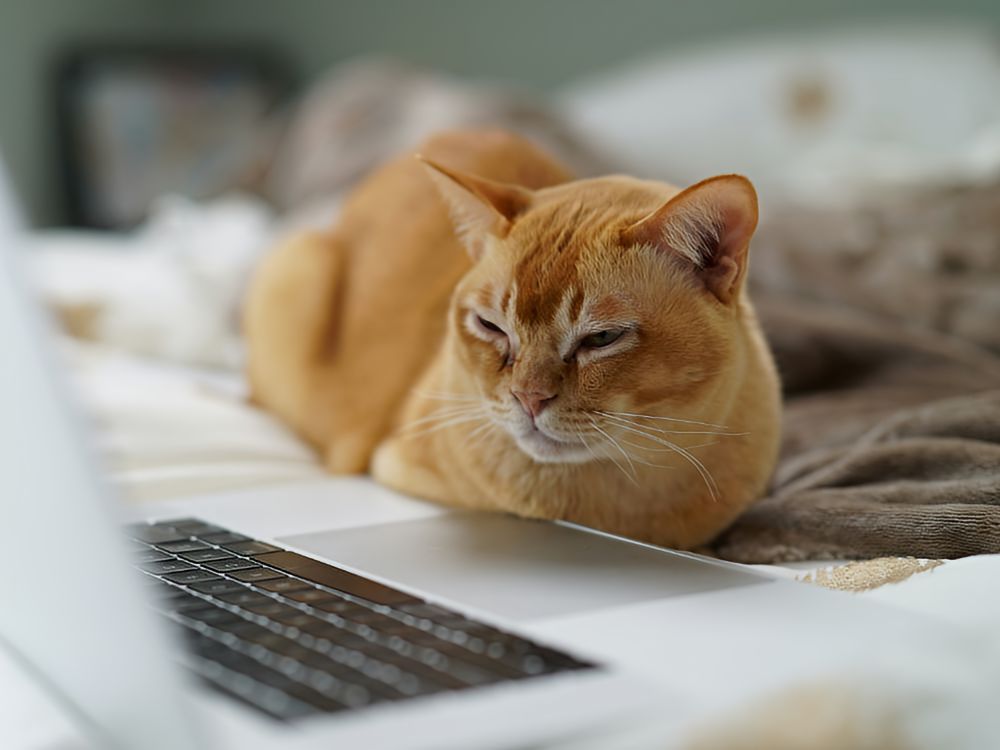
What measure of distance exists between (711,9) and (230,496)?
7.67 feet

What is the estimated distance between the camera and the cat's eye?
0.95m

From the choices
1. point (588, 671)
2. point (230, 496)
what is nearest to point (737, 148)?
point (230, 496)

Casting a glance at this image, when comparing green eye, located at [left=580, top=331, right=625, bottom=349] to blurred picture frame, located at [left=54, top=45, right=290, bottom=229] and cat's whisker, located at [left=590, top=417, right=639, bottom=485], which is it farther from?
blurred picture frame, located at [left=54, top=45, right=290, bottom=229]

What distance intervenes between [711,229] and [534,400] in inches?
7.9

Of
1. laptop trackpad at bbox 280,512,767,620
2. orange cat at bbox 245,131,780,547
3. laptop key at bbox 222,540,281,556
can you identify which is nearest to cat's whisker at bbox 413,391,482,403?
orange cat at bbox 245,131,780,547

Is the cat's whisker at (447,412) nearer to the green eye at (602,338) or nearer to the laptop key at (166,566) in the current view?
the green eye at (602,338)

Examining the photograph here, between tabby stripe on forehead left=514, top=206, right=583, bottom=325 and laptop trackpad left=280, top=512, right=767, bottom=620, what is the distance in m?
0.20

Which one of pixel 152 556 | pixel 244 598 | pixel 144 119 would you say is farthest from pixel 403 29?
pixel 244 598

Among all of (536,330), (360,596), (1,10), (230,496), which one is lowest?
(230,496)

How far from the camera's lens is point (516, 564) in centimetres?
86

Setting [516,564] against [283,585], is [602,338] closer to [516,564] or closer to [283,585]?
[516,564]

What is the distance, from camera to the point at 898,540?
91 cm

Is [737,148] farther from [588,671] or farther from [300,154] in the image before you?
[588,671]

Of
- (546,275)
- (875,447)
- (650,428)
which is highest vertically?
(546,275)
